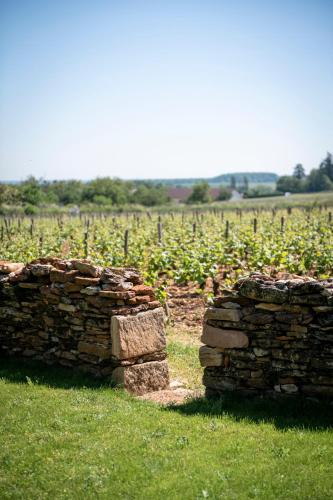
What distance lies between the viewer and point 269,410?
6086mm

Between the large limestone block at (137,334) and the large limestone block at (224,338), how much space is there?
3.14 feet

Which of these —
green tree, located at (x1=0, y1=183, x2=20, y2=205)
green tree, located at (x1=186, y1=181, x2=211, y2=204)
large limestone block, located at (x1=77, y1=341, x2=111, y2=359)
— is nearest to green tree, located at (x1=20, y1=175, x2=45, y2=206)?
green tree, located at (x1=0, y1=183, x2=20, y2=205)

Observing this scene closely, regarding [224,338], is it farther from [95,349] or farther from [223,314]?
[95,349]

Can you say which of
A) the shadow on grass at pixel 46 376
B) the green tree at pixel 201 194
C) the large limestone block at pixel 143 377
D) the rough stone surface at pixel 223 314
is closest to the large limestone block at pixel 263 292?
the rough stone surface at pixel 223 314

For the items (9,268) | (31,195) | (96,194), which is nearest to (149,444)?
(9,268)

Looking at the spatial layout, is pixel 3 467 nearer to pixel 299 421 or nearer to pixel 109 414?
pixel 109 414

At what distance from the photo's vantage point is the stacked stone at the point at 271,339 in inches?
239

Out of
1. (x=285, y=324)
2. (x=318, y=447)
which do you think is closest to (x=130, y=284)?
(x=285, y=324)

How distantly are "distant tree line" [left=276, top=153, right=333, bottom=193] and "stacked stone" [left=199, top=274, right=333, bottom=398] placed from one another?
11122cm

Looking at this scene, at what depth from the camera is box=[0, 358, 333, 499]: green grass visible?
448 centimetres

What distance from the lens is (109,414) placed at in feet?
19.9

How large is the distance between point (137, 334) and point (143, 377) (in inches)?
26.3

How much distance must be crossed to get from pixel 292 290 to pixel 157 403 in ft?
7.71

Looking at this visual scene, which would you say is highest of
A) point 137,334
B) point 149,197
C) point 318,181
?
point 318,181
